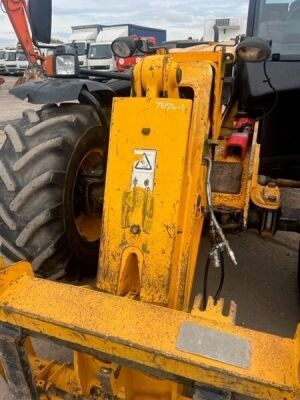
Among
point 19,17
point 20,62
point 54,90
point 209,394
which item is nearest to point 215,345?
point 209,394

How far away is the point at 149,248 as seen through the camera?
1.80 metres

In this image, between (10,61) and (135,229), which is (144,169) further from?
(10,61)

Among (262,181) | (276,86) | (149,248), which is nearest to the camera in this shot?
(149,248)

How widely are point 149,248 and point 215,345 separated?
55cm

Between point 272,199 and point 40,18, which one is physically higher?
point 40,18

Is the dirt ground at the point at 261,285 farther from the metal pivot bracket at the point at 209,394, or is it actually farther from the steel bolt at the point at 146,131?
the steel bolt at the point at 146,131

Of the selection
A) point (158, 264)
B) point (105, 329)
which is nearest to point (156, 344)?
point (105, 329)

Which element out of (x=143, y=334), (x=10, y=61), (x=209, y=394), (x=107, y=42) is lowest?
(x=209, y=394)

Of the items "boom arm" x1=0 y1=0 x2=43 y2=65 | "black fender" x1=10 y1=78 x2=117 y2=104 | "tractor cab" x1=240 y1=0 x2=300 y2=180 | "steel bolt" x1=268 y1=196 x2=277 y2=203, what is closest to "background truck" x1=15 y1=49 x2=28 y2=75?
"boom arm" x1=0 y1=0 x2=43 y2=65

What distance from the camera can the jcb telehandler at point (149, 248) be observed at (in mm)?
1392

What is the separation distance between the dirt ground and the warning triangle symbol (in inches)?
54.7

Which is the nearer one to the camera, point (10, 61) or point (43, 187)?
point (43, 187)

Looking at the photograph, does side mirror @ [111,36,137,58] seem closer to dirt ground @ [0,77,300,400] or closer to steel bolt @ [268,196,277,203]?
steel bolt @ [268,196,277,203]

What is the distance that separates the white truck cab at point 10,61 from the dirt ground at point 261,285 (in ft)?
98.8
